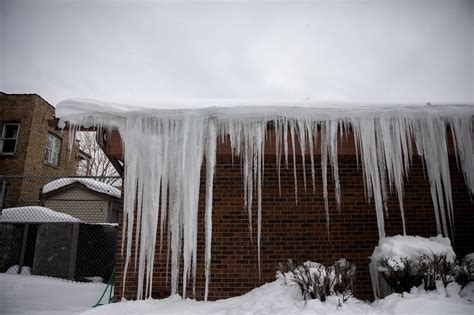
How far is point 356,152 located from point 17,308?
549cm

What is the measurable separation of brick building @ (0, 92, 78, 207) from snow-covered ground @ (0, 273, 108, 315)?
19.8ft

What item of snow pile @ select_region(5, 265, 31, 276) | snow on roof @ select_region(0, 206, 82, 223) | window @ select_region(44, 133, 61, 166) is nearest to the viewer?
snow pile @ select_region(5, 265, 31, 276)

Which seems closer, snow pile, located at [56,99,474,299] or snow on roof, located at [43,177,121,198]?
snow pile, located at [56,99,474,299]

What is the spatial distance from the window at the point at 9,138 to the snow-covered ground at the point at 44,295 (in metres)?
7.19

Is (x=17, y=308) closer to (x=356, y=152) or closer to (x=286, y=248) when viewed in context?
(x=286, y=248)

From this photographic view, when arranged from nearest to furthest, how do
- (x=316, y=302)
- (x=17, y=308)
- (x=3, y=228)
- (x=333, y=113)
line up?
(x=316, y=302)
(x=333, y=113)
(x=17, y=308)
(x=3, y=228)

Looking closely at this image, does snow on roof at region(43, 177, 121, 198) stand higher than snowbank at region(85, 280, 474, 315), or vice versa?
snow on roof at region(43, 177, 121, 198)

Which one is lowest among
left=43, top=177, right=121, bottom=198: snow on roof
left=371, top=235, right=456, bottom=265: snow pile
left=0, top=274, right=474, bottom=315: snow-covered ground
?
left=0, top=274, right=474, bottom=315: snow-covered ground

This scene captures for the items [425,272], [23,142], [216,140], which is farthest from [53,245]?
[425,272]

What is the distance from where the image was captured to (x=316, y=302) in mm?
2771

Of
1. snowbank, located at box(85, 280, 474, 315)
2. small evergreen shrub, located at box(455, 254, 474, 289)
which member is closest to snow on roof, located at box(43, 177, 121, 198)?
snowbank, located at box(85, 280, 474, 315)

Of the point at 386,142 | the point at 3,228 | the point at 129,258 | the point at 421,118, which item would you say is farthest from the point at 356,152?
the point at 3,228

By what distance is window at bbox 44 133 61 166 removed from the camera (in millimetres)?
12742

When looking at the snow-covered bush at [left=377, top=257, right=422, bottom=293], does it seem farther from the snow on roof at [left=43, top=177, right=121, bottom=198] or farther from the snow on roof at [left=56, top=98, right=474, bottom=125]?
the snow on roof at [left=43, top=177, right=121, bottom=198]
